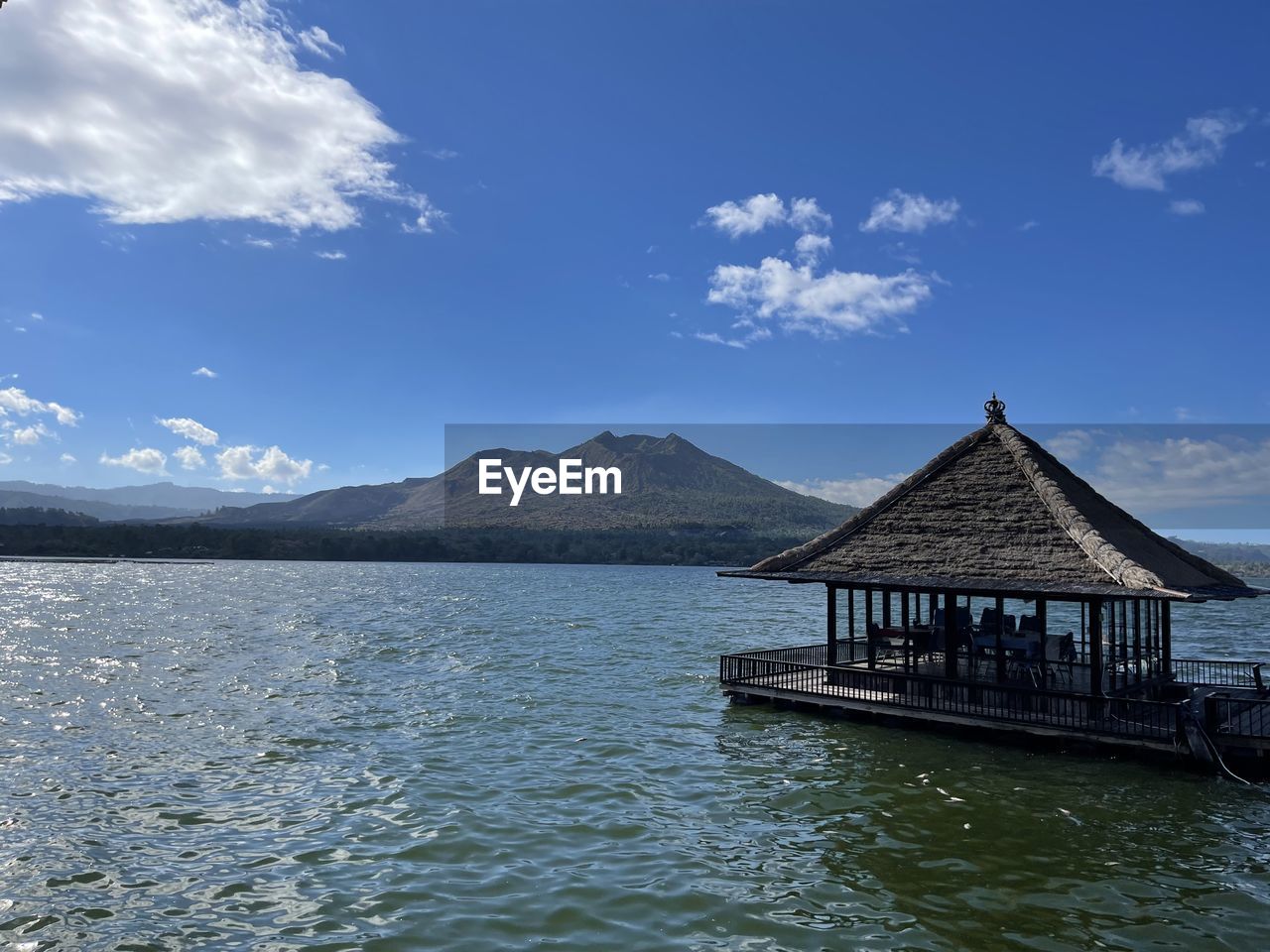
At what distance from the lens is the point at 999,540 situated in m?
22.6

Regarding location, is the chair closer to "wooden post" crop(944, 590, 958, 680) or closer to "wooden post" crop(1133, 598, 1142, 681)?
"wooden post" crop(944, 590, 958, 680)

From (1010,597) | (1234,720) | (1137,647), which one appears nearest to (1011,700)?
(1010,597)

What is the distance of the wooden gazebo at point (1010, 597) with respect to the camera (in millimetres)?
19625

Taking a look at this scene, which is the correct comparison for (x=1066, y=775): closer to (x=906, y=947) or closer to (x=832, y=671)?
(x=832, y=671)

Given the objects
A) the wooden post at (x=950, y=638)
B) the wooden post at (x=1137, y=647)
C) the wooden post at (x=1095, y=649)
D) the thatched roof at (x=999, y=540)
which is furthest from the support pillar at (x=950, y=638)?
the wooden post at (x=1137, y=647)

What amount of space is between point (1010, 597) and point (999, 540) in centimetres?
215

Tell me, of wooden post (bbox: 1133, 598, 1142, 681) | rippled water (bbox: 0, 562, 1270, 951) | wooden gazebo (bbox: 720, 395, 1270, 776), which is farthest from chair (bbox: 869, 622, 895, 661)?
wooden post (bbox: 1133, 598, 1142, 681)

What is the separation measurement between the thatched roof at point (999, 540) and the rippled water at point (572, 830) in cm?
403

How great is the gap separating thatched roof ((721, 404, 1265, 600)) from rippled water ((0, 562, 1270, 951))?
4.03 meters

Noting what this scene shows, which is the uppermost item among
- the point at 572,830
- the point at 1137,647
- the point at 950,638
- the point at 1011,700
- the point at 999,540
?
the point at 999,540

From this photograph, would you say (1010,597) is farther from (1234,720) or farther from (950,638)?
(1234,720)

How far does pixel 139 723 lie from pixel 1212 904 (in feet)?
84.6

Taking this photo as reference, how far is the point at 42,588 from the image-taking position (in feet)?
317

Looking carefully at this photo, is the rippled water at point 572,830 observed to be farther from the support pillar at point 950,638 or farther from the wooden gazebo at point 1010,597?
the support pillar at point 950,638
